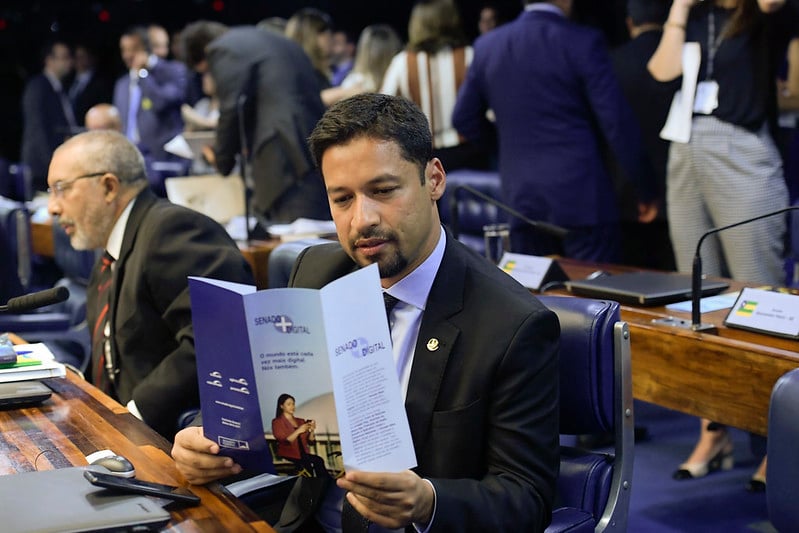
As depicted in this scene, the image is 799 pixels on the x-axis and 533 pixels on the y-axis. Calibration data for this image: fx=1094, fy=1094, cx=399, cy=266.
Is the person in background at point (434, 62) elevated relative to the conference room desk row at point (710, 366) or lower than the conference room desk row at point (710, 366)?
elevated

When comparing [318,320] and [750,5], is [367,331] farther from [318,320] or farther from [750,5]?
[750,5]

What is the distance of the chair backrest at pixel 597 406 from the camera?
1.88m

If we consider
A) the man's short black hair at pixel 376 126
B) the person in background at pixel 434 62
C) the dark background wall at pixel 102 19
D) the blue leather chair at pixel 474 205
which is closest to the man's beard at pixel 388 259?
the man's short black hair at pixel 376 126

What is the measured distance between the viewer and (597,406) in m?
1.88

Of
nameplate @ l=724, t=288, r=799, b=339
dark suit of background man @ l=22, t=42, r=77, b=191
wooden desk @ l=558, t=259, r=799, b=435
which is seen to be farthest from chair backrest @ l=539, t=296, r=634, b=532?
A: dark suit of background man @ l=22, t=42, r=77, b=191

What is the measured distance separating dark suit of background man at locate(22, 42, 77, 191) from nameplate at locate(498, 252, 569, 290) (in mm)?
6055

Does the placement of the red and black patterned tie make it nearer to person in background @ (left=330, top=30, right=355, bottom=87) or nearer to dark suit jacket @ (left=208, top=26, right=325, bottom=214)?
dark suit jacket @ (left=208, top=26, right=325, bottom=214)

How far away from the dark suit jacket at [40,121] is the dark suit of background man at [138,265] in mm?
5890

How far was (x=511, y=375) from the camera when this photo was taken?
1.65 metres

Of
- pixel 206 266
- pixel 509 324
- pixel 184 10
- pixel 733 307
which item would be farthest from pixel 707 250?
pixel 184 10

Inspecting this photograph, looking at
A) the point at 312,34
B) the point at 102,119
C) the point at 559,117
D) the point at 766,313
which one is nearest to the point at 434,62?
the point at 312,34

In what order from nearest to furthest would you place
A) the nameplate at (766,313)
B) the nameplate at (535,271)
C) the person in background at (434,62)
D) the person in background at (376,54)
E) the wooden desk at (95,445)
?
the wooden desk at (95,445) → the nameplate at (766,313) → the nameplate at (535,271) → the person in background at (434,62) → the person in background at (376,54)

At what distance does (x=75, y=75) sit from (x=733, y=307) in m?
9.44

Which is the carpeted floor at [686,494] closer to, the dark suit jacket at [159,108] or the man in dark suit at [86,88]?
the dark suit jacket at [159,108]
